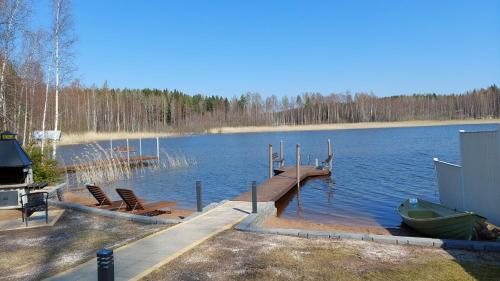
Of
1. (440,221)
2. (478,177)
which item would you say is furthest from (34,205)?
(478,177)

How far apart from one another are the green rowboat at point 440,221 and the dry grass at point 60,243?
6.51 metres

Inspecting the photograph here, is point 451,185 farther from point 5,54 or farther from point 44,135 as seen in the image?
point 44,135

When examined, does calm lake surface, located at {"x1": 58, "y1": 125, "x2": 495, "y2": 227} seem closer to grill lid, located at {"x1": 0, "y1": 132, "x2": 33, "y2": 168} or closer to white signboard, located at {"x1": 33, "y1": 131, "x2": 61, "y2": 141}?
white signboard, located at {"x1": 33, "y1": 131, "x2": 61, "y2": 141}

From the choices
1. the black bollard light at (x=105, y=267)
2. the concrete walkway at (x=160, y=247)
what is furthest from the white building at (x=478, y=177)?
the black bollard light at (x=105, y=267)

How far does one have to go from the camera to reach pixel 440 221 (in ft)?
31.6

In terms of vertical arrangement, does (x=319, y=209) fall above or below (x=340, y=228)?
below

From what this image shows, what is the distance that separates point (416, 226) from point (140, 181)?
54.1 feet

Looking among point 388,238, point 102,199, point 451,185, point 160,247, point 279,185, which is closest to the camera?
point 160,247

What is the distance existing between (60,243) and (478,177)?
953cm

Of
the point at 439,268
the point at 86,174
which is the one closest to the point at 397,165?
the point at 86,174

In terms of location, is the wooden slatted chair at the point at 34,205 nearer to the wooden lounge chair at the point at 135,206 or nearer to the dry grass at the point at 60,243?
the dry grass at the point at 60,243

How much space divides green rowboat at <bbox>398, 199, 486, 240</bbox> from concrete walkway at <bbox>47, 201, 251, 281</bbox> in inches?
179

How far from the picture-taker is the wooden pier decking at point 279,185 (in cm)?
1504

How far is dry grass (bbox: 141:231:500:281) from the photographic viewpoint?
6188 millimetres
